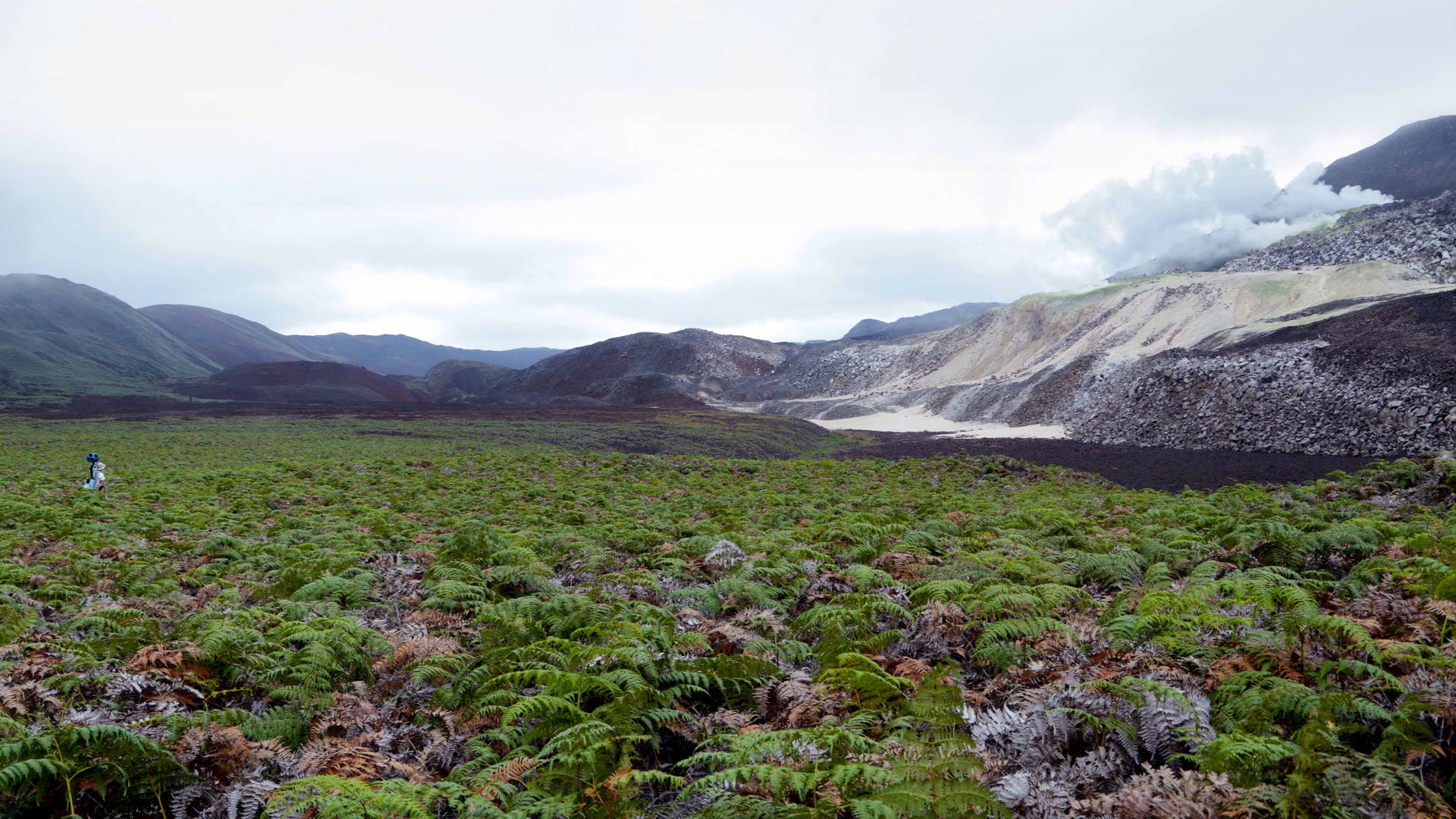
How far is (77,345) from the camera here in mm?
143125

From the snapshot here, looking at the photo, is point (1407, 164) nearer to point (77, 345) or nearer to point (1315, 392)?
point (1315, 392)

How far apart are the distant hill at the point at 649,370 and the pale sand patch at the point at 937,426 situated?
35.0 metres

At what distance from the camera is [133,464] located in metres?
25.6

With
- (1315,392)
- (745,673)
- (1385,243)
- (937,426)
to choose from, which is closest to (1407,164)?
(1385,243)

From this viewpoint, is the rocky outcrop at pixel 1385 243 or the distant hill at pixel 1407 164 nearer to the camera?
the rocky outcrop at pixel 1385 243

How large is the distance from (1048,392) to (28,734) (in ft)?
217

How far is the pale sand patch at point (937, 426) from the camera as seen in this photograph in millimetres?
53969

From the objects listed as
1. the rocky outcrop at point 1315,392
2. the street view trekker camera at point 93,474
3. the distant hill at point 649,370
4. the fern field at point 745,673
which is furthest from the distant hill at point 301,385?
the fern field at point 745,673

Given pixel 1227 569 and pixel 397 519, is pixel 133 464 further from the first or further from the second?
pixel 1227 569

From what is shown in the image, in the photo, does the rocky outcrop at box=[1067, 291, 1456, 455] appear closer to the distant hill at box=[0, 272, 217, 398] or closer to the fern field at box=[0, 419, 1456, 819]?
the fern field at box=[0, 419, 1456, 819]

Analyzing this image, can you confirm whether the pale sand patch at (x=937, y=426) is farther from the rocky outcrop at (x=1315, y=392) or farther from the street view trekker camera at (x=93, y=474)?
the street view trekker camera at (x=93, y=474)

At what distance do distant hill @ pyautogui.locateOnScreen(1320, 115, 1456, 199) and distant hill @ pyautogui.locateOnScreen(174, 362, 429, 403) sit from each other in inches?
6137

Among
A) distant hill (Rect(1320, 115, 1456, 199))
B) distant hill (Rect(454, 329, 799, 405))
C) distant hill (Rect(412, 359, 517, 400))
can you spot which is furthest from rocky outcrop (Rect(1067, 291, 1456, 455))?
distant hill (Rect(412, 359, 517, 400))

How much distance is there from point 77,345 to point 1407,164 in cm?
24722
